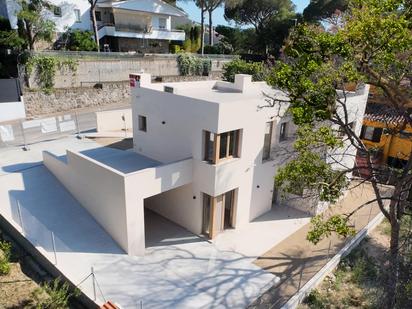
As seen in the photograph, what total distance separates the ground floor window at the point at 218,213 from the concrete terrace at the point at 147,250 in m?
0.48

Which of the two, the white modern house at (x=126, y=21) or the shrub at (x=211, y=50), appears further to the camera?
the shrub at (x=211, y=50)

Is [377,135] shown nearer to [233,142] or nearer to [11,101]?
[233,142]

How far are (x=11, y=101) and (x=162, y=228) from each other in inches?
696

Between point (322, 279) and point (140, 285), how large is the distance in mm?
6105

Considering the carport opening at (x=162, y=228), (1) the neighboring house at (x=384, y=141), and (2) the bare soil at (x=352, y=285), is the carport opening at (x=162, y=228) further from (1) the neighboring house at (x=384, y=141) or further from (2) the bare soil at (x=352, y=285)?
(1) the neighboring house at (x=384, y=141)

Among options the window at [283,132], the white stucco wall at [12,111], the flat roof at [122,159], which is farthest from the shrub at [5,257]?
the white stucco wall at [12,111]

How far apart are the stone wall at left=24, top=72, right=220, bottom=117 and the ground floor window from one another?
18.5 meters

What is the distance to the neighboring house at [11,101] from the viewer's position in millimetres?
23391

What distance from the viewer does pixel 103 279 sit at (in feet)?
34.0

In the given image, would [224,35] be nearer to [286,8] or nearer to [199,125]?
[286,8]

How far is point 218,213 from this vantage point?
13.4 m

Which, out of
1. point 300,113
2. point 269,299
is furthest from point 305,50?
point 269,299

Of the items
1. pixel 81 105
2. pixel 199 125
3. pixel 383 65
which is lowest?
pixel 81 105

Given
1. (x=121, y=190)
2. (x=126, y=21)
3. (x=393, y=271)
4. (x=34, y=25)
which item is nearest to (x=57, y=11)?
(x=34, y=25)
